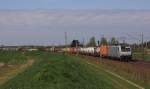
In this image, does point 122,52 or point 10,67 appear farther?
point 122,52

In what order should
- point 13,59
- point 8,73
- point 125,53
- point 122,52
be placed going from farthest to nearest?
point 13,59
point 122,52
point 125,53
point 8,73

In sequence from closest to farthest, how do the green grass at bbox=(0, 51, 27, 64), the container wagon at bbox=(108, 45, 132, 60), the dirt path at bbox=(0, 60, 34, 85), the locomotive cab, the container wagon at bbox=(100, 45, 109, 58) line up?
the dirt path at bbox=(0, 60, 34, 85), the locomotive cab, the container wagon at bbox=(108, 45, 132, 60), the container wagon at bbox=(100, 45, 109, 58), the green grass at bbox=(0, 51, 27, 64)

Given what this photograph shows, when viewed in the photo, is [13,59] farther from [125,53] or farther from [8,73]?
[8,73]

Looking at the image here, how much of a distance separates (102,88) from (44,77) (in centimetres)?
325

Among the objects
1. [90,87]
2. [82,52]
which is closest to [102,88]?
[90,87]

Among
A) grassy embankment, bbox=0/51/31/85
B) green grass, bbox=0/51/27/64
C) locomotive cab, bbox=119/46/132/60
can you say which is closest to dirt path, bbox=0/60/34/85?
grassy embankment, bbox=0/51/31/85

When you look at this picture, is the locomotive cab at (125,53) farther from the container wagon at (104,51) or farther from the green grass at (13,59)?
the green grass at (13,59)

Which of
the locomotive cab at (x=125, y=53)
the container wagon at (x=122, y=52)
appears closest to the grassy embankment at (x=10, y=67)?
the container wagon at (x=122, y=52)

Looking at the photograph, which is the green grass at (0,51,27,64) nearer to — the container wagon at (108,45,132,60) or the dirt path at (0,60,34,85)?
the container wagon at (108,45,132,60)

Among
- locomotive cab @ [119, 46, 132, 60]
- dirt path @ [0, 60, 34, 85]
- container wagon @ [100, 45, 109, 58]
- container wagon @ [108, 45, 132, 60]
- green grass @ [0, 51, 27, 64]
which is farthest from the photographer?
green grass @ [0, 51, 27, 64]

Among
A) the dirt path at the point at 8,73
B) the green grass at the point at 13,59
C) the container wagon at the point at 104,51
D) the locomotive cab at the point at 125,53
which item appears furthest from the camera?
the green grass at the point at 13,59

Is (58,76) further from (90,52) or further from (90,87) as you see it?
(90,52)

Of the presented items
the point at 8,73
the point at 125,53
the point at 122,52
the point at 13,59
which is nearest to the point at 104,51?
the point at 122,52

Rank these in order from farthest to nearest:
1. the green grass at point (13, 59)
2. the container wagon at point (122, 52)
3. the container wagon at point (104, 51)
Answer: the green grass at point (13, 59)
the container wagon at point (104, 51)
the container wagon at point (122, 52)
